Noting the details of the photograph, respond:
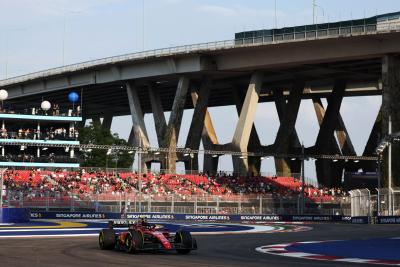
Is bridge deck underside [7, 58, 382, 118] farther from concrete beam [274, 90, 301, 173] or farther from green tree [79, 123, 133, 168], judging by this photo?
green tree [79, 123, 133, 168]

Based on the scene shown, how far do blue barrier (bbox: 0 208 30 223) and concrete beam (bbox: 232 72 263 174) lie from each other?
1650 inches

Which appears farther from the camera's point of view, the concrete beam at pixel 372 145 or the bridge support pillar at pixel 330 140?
the concrete beam at pixel 372 145

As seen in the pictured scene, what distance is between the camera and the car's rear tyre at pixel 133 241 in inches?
1031

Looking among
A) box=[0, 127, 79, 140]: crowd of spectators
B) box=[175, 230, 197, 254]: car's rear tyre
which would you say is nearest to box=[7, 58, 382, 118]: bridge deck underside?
box=[0, 127, 79, 140]: crowd of spectators

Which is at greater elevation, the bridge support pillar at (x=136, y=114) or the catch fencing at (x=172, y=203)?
the bridge support pillar at (x=136, y=114)

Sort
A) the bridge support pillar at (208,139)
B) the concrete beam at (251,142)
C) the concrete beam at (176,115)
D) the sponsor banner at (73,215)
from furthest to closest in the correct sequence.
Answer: the concrete beam at (251,142), the bridge support pillar at (208,139), the concrete beam at (176,115), the sponsor banner at (73,215)

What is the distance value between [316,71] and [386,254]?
221ft

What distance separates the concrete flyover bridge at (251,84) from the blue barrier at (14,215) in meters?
35.7

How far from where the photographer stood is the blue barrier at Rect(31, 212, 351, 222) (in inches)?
2416

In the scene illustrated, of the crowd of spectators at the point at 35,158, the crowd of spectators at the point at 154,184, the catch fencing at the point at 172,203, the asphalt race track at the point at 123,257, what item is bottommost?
the asphalt race track at the point at 123,257

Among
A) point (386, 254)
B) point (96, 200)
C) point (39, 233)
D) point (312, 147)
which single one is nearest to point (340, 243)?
point (386, 254)

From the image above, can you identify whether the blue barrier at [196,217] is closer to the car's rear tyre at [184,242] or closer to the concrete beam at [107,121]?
the car's rear tyre at [184,242]

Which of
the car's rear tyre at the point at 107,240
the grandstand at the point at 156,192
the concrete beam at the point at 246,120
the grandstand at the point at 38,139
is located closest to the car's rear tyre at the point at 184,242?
the car's rear tyre at the point at 107,240

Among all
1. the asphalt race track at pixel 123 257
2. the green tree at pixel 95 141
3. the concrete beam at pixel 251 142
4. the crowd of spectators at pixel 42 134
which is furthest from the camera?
the green tree at pixel 95 141
